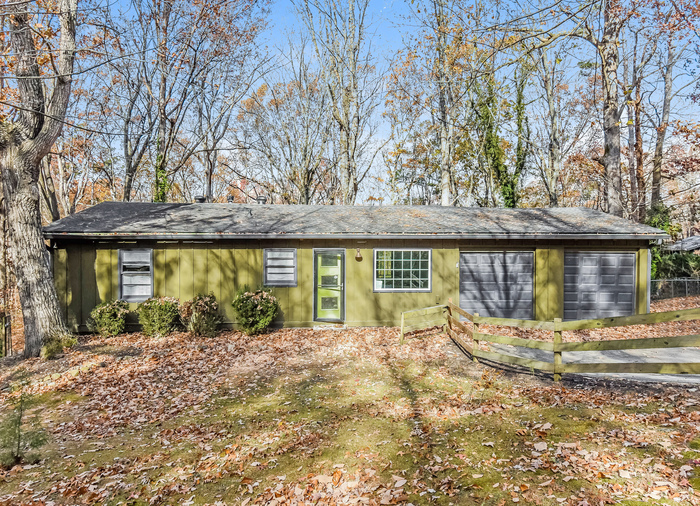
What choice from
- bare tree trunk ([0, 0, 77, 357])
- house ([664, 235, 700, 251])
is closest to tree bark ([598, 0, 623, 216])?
house ([664, 235, 700, 251])

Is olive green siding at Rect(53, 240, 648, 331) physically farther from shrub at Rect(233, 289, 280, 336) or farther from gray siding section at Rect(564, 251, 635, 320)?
shrub at Rect(233, 289, 280, 336)

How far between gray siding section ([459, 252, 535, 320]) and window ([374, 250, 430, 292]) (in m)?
1.07

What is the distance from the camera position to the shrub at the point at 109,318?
31.8ft

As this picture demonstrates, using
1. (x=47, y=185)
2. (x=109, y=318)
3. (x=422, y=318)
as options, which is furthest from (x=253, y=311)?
(x=47, y=185)

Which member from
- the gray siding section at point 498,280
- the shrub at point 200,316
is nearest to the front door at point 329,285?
the shrub at point 200,316

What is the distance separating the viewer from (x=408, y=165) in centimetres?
2611

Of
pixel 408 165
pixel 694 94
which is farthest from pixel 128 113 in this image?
pixel 694 94

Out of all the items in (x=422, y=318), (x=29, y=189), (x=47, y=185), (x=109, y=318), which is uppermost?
(x=47, y=185)

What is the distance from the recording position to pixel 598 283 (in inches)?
433

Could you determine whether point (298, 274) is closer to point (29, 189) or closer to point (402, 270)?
point (402, 270)

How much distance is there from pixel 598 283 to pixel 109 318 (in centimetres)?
1325

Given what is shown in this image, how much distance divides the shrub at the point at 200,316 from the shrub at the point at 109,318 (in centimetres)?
159

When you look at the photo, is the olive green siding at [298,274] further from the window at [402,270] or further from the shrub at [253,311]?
the shrub at [253,311]

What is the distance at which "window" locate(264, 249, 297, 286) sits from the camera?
1054 centimetres
